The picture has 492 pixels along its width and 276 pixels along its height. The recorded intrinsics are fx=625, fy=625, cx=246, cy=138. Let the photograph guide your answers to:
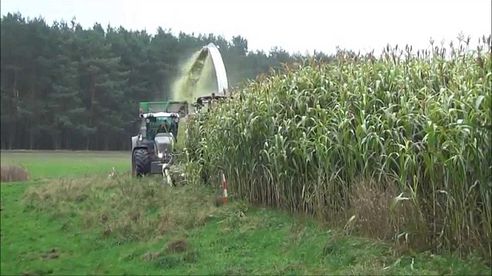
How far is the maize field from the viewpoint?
5035mm

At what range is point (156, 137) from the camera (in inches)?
604

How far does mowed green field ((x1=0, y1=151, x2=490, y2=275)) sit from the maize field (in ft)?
0.94

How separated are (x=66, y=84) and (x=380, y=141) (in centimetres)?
302

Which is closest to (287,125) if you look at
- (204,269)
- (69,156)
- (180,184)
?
(204,269)

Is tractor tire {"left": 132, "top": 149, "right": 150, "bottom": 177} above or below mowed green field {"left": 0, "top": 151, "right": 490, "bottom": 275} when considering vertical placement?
above

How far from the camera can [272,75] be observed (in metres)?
9.52

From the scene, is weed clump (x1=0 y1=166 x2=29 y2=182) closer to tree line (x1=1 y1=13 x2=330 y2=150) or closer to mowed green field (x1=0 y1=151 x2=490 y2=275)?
mowed green field (x1=0 y1=151 x2=490 y2=275)

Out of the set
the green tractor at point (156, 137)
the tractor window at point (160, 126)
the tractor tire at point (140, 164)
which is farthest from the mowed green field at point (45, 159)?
the tractor window at point (160, 126)

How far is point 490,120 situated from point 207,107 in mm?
8635

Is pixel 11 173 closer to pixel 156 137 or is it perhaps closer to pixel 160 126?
pixel 156 137

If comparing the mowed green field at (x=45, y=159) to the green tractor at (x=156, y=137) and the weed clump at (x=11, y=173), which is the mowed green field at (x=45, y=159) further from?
the green tractor at (x=156, y=137)

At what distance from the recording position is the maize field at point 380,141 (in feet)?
16.5

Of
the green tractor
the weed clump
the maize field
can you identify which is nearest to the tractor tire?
the green tractor

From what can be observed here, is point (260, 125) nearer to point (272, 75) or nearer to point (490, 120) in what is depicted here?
point (272, 75)
